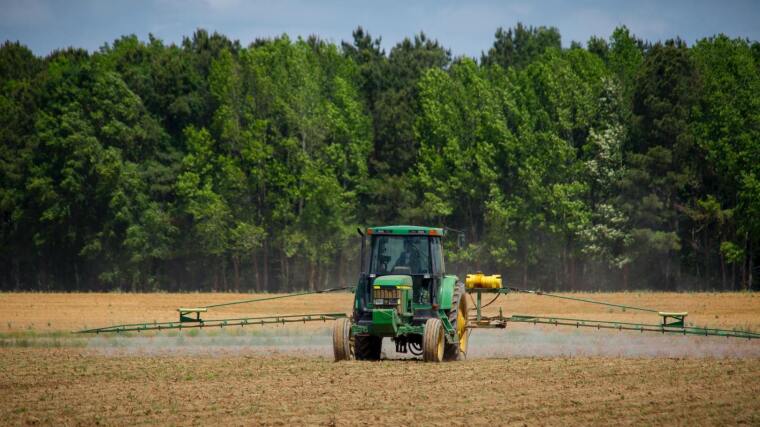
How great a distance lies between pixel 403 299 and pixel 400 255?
1.37 metres

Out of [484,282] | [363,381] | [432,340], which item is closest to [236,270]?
[484,282]

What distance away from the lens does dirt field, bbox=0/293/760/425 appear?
17734 millimetres

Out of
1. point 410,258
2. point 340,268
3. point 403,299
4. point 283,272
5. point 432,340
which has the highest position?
point 340,268

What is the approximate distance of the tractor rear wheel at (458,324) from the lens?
87.2 feet

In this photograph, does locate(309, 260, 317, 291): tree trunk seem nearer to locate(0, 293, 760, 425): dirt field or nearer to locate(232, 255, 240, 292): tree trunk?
locate(232, 255, 240, 292): tree trunk

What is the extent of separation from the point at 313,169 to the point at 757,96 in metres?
27.6

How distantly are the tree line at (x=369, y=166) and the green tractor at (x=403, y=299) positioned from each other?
42.9 metres

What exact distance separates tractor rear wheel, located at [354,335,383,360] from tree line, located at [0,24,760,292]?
140ft

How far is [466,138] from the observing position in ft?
247

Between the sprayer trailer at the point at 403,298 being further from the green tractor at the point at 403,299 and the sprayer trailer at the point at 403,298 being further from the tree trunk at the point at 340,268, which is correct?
the tree trunk at the point at 340,268

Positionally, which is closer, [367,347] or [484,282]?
[367,347]

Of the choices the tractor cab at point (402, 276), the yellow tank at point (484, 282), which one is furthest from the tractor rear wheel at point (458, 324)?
the yellow tank at point (484, 282)

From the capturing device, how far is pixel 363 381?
72.1ft

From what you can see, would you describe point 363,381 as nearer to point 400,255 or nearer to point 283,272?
point 400,255
